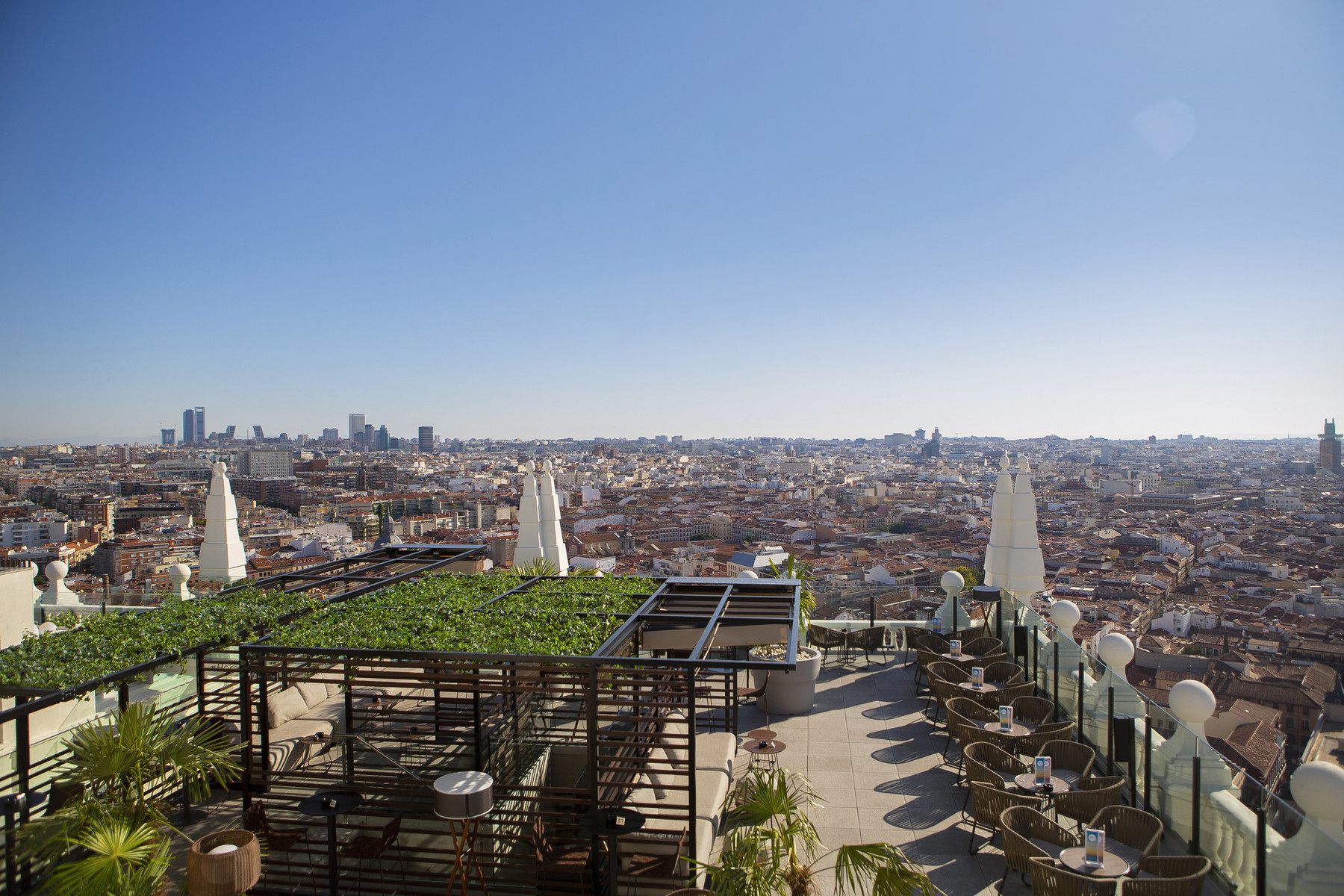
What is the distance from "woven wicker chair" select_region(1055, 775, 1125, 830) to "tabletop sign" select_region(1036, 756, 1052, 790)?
10 cm

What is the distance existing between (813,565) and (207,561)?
49.4 metres

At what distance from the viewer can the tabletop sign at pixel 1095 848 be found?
3.38 meters

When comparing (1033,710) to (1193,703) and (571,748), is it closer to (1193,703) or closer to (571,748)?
(1193,703)

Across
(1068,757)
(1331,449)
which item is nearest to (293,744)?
(1068,757)

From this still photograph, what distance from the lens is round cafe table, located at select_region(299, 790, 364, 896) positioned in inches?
133

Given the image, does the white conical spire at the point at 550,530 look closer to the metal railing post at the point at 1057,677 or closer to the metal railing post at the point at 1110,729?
the metal railing post at the point at 1057,677

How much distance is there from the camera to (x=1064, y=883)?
327 centimetres

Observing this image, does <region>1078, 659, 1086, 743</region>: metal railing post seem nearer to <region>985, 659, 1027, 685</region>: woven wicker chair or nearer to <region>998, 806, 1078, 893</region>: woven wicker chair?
<region>985, 659, 1027, 685</region>: woven wicker chair

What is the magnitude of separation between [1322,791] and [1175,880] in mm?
806

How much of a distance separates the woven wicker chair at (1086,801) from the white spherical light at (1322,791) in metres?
0.97

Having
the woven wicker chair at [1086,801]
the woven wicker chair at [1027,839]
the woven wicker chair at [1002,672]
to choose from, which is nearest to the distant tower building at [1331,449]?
the woven wicker chair at [1002,672]

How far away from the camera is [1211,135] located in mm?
17047

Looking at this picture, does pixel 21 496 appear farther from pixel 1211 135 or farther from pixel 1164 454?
pixel 1164 454

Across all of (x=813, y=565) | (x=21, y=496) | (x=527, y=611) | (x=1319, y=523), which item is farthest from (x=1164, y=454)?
(x=21, y=496)
